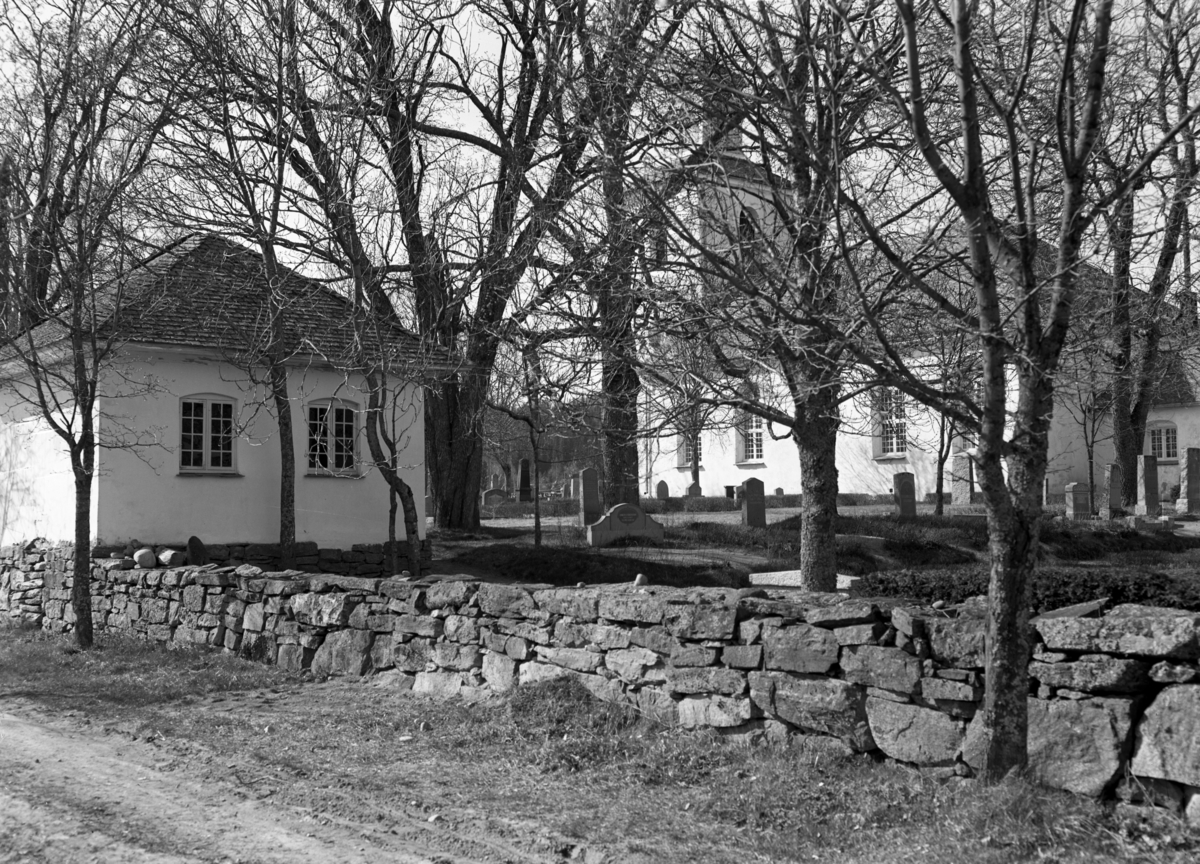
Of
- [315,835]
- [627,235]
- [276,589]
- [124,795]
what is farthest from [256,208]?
[315,835]

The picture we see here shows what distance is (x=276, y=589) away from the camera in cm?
1070

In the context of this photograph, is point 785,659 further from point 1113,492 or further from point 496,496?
point 496,496

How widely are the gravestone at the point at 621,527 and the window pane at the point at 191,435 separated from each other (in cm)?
719

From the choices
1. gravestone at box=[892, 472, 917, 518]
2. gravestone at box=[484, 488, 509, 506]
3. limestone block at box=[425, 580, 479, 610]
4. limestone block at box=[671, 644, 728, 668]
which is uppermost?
gravestone at box=[484, 488, 509, 506]

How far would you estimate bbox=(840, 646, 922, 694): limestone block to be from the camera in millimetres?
5859

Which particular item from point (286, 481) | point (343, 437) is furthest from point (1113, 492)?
point (286, 481)

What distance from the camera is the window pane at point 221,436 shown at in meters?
17.7

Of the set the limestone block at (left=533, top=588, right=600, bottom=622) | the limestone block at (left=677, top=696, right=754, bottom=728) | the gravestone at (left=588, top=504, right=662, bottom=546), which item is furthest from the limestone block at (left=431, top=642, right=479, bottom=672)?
the gravestone at (left=588, top=504, right=662, bottom=546)

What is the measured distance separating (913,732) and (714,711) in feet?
4.61

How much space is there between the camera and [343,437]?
61.8 ft

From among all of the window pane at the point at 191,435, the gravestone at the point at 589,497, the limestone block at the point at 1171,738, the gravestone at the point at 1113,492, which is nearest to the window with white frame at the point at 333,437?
the window pane at the point at 191,435

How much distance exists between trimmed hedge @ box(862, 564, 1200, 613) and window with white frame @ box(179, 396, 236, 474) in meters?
10.6

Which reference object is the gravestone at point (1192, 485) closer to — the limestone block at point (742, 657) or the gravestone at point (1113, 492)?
the gravestone at point (1113, 492)

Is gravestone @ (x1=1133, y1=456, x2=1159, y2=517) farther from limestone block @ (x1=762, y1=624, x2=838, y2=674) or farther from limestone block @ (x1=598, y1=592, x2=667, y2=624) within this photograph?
limestone block @ (x1=762, y1=624, x2=838, y2=674)
